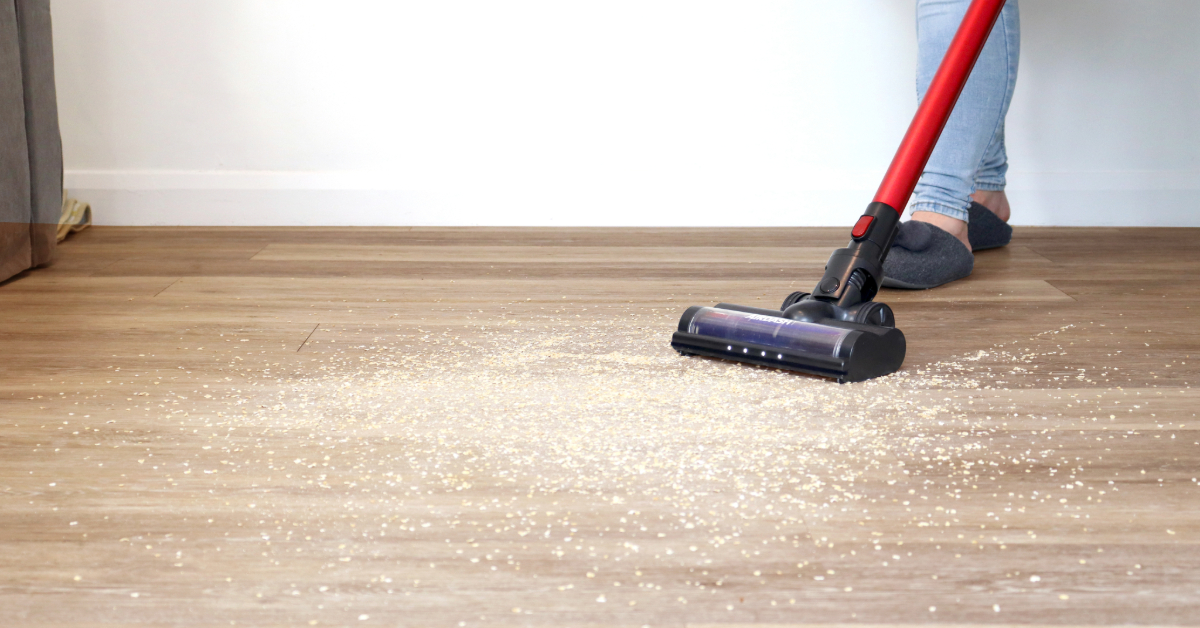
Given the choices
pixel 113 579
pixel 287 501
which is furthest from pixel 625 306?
pixel 113 579

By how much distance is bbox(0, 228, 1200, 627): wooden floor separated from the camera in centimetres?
48

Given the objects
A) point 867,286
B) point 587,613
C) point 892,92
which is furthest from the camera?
point 892,92

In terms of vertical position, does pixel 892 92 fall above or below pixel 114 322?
above

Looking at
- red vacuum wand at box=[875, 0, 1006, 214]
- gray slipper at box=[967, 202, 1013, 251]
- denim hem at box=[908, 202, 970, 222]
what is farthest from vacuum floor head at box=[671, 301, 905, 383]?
gray slipper at box=[967, 202, 1013, 251]

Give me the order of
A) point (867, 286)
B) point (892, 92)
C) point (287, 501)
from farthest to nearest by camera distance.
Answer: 1. point (892, 92)
2. point (867, 286)
3. point (287, 501)

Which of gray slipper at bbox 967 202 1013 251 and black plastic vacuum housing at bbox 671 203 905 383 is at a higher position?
black plastic vacuum housing at bbox 671 203 905 383

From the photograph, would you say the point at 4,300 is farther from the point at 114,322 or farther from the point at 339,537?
the point at 339,537

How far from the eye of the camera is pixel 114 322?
1030mm

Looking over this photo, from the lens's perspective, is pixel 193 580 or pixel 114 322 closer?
pixel 193 580

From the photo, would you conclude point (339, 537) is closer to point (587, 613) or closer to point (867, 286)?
point (587, 613)

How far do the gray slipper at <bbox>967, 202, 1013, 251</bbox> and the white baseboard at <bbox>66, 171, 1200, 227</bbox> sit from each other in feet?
0.96

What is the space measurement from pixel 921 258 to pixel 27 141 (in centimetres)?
120

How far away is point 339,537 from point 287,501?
63mm

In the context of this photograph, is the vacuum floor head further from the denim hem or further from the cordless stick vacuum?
the denim hem
